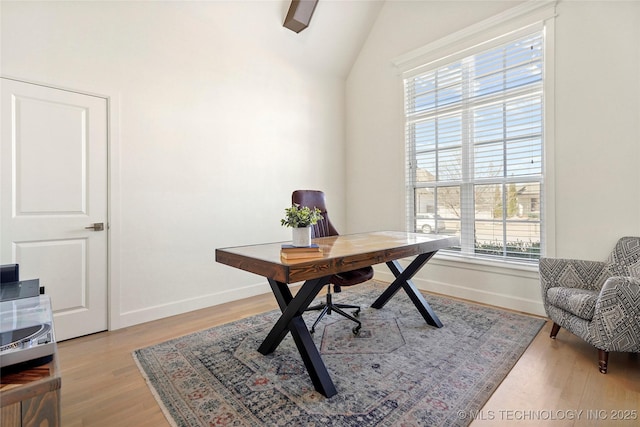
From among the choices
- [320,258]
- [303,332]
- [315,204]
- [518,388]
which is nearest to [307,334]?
[303,332]

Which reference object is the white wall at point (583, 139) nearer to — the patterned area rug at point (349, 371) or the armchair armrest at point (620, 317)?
the patterned area rug at point (349, 371)

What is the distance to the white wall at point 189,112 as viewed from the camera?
2545 millimetres

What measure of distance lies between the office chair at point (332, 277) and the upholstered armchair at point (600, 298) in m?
1.39

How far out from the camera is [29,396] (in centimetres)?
77

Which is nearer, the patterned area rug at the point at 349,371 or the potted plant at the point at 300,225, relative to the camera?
the patterned area rug at the point at 349,371

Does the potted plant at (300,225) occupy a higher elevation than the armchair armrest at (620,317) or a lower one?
higher

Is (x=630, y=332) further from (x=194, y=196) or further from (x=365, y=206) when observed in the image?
(x=194, y=196)

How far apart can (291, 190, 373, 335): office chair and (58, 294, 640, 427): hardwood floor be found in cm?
115

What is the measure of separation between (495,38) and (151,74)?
3401 millimetres

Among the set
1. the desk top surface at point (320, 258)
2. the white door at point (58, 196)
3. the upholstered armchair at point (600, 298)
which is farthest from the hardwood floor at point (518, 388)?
the desk top surface at point (320, 258)

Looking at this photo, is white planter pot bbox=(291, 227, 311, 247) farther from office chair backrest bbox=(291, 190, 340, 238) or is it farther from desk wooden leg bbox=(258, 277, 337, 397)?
office chair backrest bbox=(291, 190, 340, 238)

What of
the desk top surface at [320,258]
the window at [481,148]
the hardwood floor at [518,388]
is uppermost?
the window at [481,148]

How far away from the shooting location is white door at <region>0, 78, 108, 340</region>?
2270mm

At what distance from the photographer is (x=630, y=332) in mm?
1854
